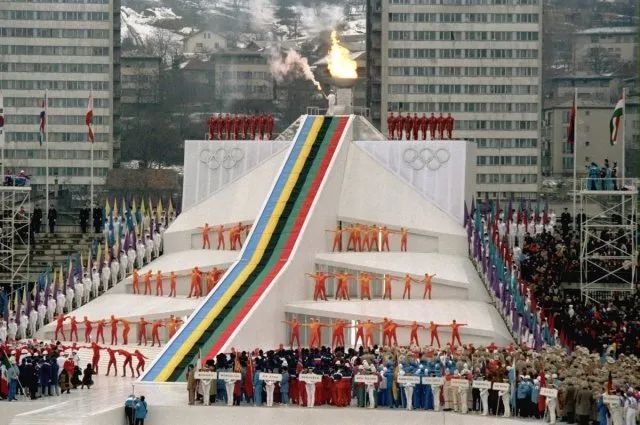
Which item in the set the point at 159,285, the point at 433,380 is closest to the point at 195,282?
the point at 159,285

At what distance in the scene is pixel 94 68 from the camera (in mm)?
131625

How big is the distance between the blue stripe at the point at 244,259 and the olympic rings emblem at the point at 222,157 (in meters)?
2.46

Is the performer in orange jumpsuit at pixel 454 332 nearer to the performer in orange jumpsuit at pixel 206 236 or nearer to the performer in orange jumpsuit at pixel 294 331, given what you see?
the performer in orange jumpsuit at pixel 294 331

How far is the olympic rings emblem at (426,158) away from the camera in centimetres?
8262

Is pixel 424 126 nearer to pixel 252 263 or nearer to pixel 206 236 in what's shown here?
pixel 206 236

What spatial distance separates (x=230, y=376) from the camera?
62.3 m

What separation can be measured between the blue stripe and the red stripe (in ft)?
3.26

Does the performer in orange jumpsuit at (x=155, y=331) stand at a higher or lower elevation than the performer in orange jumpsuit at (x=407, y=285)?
lower

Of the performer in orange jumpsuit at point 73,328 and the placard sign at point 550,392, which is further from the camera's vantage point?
the performer in orange jumpsuit at point 73,328

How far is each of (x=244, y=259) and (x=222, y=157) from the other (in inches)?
398

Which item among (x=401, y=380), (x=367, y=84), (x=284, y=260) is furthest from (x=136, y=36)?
(x=401, y=380)

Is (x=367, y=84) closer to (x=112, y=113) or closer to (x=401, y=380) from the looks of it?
(x=112, y=113)

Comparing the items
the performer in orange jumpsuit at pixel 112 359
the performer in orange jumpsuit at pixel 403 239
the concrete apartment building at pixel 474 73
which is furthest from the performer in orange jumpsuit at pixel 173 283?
the concrete apartment building at pixel 474 73

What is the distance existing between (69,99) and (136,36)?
7905mm
